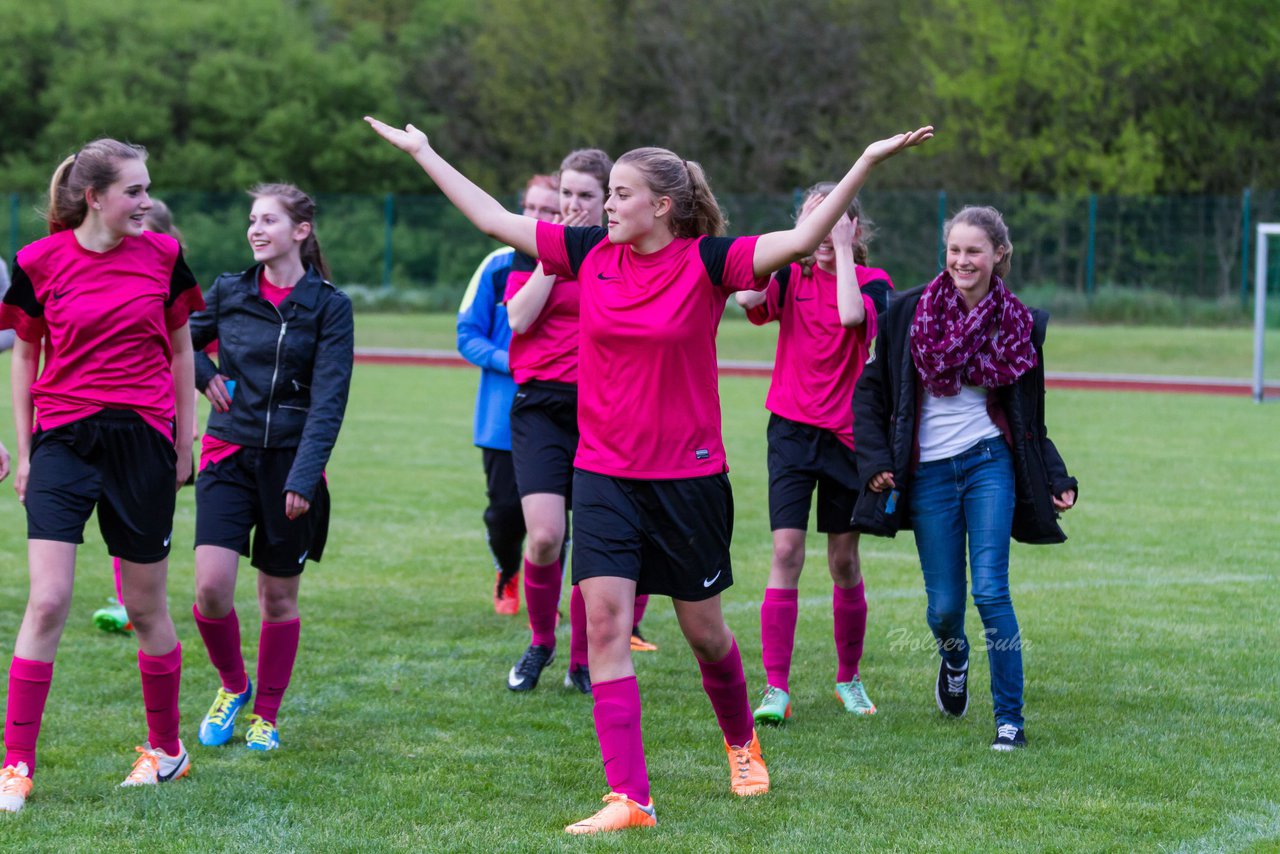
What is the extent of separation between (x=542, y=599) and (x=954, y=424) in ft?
6.14

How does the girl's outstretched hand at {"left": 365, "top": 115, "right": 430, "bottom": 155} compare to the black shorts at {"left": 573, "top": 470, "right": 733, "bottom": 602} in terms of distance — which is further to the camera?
the girl's outstretched hand at {"left": 365, "top": 115, "right": 430, "bottom": 155}

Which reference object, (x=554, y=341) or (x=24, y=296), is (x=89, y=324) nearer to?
(x=24, y=296)

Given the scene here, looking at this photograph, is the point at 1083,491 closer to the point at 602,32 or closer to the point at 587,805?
the point at 587,805

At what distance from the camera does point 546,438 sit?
6.21 metres

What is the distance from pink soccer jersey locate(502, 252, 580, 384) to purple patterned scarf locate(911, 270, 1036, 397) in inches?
56.0

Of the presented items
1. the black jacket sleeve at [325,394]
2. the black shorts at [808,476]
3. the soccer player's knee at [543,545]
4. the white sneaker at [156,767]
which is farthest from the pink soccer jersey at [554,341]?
the white sneaker at [156,767]

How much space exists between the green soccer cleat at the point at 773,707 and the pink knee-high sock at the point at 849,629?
1.04ft

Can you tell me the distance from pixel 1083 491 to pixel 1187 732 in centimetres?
619

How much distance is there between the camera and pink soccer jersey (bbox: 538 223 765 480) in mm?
4438

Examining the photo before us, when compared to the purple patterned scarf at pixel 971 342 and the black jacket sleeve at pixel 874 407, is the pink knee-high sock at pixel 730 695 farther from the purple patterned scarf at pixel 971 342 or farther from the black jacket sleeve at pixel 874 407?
the purple patterned scarf at pixel 971 342

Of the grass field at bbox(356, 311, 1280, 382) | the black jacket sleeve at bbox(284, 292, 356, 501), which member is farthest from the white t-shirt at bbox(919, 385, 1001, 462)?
the grass field at bbox(356, 311, 1280, 382)

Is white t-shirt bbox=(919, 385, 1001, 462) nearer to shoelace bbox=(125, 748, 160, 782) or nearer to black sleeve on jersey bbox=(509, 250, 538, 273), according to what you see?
black sleeve on jersey bbox=(509, 250, 538, 273)

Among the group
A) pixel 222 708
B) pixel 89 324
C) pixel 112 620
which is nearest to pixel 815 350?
pixel 222 708

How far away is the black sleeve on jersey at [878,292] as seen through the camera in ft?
19.6
